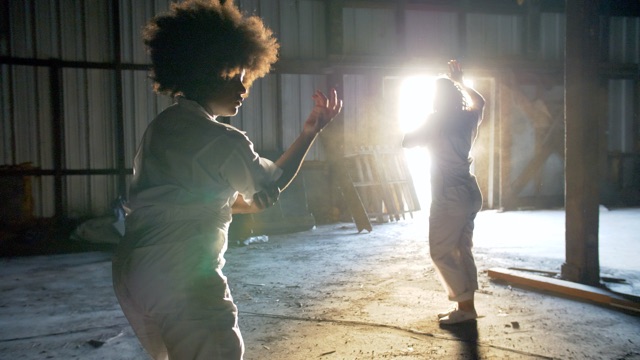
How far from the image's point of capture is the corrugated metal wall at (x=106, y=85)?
28.3 ft

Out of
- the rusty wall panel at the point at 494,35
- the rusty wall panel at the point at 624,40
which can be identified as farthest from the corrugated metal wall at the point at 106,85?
the rusty wall panel at the point at 624,40

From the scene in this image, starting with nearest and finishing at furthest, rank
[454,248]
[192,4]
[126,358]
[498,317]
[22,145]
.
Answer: [192,4] → [126,358] → [454,248] → [498,317] → [22,145]

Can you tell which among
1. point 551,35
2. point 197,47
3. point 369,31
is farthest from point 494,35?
point 197,47

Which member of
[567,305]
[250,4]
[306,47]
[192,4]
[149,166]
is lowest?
[567,305]

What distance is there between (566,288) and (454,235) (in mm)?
1622

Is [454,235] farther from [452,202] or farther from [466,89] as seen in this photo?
[466,89]

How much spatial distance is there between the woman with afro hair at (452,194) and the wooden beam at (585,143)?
1.75 metres

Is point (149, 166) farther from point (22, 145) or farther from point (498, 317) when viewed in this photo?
point (22, 145)

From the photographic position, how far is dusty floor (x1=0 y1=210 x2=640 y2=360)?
3359 mm

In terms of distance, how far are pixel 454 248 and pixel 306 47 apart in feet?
25.0

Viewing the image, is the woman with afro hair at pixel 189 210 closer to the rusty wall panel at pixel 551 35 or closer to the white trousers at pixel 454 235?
the white trousers at pixel 454 235

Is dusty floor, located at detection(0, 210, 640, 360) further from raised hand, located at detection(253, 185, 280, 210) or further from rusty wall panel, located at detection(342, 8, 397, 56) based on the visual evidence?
rusty wall panel, located at detection(342, 8, 397, 56)

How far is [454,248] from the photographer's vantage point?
146 inches

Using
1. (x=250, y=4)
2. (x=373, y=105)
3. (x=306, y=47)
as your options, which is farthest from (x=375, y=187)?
(x=250, y=4)
